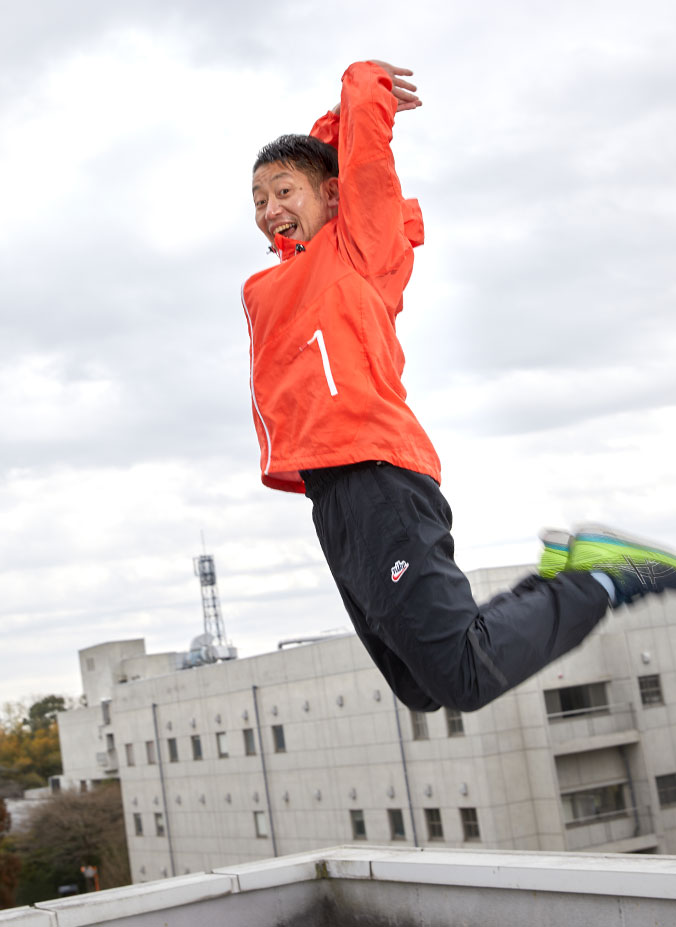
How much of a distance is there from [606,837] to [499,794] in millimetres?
2382

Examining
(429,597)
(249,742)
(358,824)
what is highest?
(429,597)

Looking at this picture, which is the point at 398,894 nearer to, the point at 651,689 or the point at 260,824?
the point at 651,689

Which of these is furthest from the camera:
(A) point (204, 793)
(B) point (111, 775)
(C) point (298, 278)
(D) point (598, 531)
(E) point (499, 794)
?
(B) point (111, 775)

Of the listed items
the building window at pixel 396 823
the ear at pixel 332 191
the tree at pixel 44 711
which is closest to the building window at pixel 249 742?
the building window at pixel 396 823

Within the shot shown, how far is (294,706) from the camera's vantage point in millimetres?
23281

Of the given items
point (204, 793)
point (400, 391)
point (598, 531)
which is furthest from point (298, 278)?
point (204, 793)

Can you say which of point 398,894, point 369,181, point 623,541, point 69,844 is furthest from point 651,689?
point 69,844

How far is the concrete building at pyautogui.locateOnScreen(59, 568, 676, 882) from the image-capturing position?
19312 millimetres

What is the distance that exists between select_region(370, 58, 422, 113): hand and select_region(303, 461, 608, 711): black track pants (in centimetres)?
102

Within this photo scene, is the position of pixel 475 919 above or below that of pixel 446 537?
below

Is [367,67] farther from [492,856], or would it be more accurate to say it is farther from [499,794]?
[499,794]

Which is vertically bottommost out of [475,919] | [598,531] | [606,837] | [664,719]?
[606,837]

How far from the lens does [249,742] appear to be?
83.1 feet

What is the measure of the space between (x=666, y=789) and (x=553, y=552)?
790 inches
